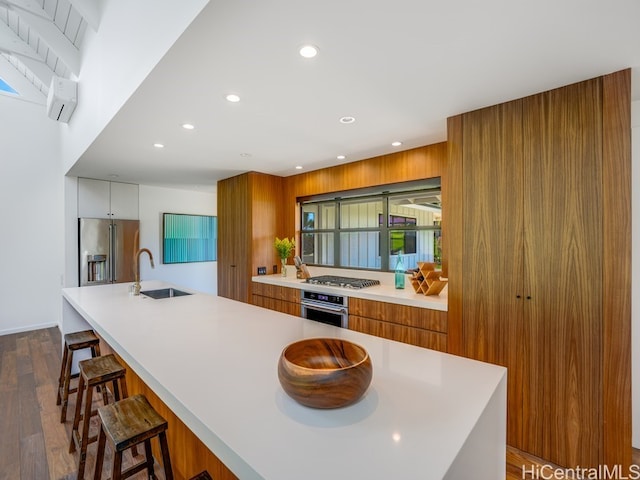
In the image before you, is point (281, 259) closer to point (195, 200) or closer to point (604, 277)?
point (195, 200)

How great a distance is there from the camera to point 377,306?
273 centimetres

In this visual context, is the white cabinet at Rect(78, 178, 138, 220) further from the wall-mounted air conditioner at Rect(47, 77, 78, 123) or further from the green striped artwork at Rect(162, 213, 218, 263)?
the wall-mounted air conditioner at Rect(47, 77, 78, 123)

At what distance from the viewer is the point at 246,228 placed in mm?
4070

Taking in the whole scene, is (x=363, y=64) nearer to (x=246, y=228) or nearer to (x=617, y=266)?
(x=617, y=266)

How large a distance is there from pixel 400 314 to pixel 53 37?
435cm

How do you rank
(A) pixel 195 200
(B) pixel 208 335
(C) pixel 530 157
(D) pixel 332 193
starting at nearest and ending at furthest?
(B) pixel 208 335 < (C) pixel 530 157 < (D) pixel 332 193 < (A) pixel 195 200

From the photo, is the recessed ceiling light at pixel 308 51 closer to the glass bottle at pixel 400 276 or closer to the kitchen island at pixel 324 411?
the kitchen island at pixel 324 411

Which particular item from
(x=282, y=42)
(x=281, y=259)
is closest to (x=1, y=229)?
(x=281, y=259)

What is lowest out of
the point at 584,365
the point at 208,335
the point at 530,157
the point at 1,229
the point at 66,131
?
the point at 584,365

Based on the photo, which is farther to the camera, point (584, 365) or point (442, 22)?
point (584, 365)

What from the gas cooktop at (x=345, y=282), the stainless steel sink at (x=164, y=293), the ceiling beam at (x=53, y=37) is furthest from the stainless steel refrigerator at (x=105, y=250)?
the gas cooktop at (x=345, y=282)

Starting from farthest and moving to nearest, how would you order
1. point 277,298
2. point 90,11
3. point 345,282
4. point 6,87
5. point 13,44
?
point 6,87, point 277,298, point 13,44, point 345,282, point 90,11

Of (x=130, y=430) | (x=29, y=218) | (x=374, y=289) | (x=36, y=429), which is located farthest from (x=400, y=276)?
(x=29, y=218)

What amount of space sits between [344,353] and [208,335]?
847mm
